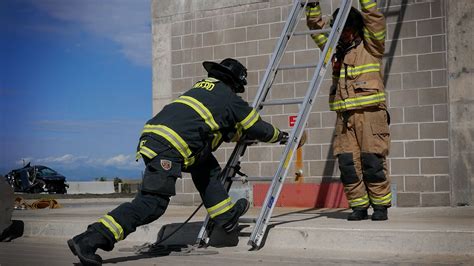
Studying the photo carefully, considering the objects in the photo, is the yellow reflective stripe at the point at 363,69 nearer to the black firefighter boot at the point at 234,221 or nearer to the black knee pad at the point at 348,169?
the black knee pad at the point at 348,169

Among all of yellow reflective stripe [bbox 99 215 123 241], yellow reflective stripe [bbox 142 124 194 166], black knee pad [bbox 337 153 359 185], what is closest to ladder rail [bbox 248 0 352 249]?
black knee pad [bbox 337 153 359 185]

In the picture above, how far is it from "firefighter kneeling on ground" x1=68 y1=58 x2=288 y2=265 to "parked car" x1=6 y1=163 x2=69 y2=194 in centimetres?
2245

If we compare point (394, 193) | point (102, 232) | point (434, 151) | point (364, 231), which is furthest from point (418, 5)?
point (102, 232)

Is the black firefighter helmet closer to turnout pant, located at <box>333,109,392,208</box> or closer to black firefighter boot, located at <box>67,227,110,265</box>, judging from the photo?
turnout pant, located at <box>333,109,392,208</box>

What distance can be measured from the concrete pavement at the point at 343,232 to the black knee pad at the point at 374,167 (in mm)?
391

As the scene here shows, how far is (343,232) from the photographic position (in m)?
5.67

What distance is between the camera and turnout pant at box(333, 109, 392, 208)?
6.33 metres

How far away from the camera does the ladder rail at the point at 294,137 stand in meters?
5.83

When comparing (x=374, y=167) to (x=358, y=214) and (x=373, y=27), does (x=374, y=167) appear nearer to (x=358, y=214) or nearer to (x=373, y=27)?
(x=358, y=214)

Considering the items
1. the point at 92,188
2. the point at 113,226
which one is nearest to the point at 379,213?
the point at 113,226

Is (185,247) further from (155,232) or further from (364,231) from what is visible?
(364,231)

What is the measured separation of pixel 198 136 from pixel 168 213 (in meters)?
3.11

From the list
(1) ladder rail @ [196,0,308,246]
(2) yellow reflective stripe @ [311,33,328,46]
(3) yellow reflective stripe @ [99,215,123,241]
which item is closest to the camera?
(3) yellow reflective stripe @ [99,215,123,241]

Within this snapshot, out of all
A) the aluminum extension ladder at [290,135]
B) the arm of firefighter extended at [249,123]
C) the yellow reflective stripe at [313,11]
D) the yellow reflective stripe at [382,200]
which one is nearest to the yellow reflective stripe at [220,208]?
the aluminum extension ladder at [290,135]
